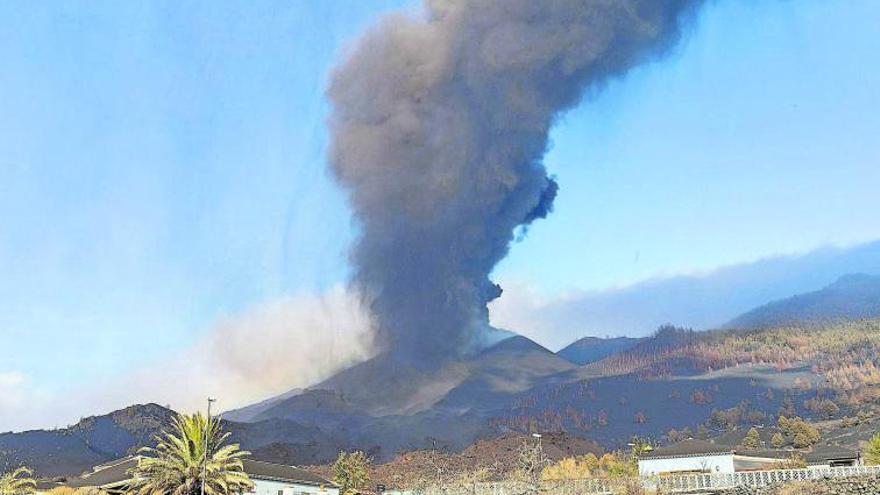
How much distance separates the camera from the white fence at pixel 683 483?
5372 cm

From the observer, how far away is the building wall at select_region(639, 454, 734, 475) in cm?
7519

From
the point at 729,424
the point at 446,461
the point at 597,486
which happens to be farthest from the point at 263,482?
the point at 729,424

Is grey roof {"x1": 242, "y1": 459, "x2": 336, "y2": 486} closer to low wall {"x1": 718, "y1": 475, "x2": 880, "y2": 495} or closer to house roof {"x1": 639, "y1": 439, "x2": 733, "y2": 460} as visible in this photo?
house roof {"x1": 639, "y1": 439, "x2": 733, "y2": 460}

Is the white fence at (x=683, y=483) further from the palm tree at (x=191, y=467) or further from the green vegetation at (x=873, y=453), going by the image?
the green vegetation at (x=873, y=453)

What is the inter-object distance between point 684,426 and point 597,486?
478 ft

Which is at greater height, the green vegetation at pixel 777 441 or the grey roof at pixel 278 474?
the green vegetation at pixel 777 441

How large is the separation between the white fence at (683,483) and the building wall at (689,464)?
13508 millimetres

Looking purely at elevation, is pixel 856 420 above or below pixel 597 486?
above

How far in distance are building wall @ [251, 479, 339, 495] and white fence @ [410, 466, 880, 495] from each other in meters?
11.1

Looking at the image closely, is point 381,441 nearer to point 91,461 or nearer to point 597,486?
point 91,461

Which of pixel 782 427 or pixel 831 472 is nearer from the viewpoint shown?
pixel 831 472

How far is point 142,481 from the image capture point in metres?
49.2

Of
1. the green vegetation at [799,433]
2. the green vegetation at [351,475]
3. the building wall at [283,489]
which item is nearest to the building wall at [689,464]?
the building wall at [283,489]

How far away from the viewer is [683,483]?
58250mm
